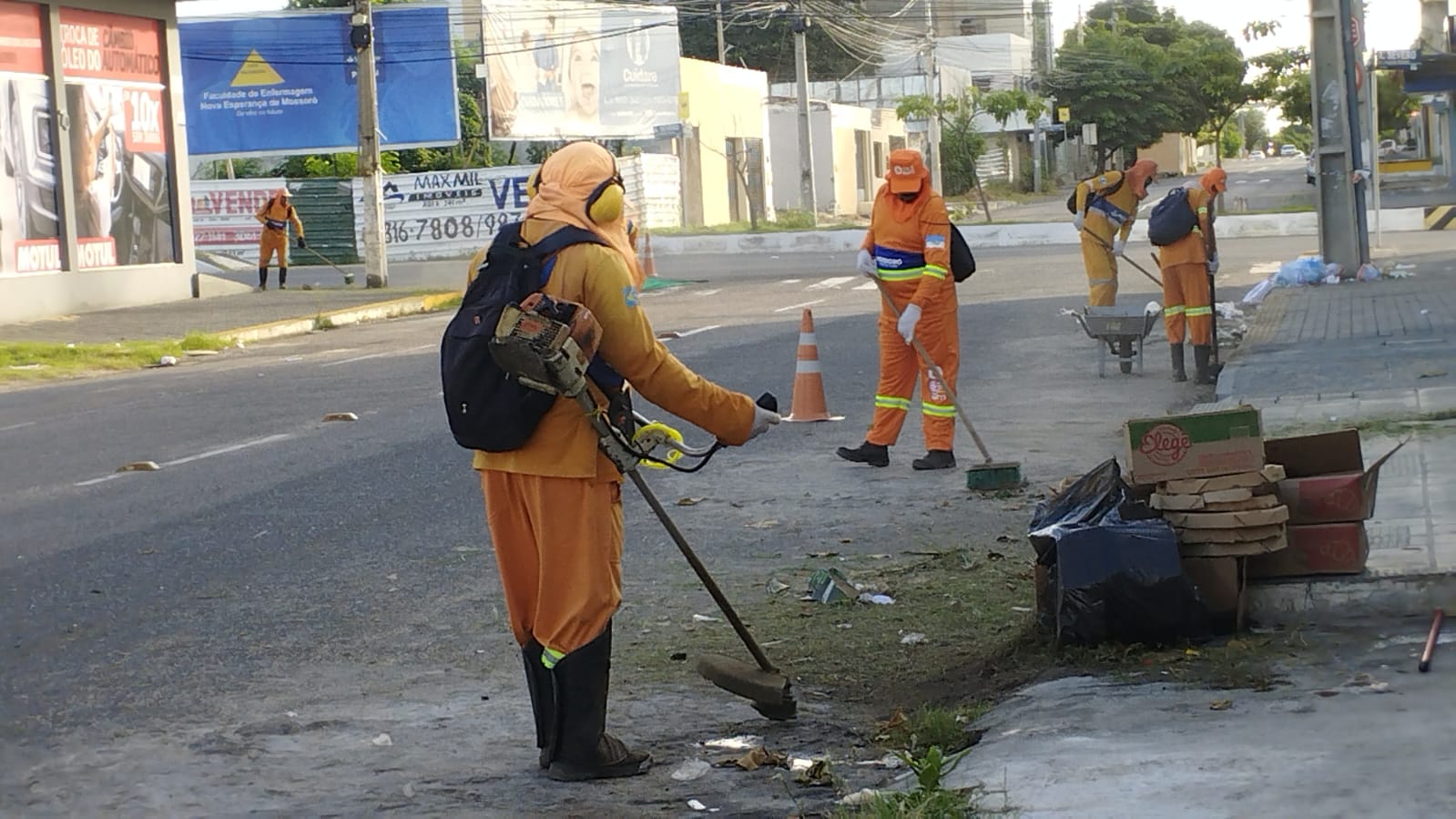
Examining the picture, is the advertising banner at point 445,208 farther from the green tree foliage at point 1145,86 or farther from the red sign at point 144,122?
the green tree foliage at point 1145,86

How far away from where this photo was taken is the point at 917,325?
10156mm

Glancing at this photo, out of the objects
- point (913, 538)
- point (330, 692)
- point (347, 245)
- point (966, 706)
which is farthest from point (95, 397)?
point (347, 245)

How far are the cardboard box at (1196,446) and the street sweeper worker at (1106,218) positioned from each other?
31.5ft

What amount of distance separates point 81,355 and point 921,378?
12.3 meters

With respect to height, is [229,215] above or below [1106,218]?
above

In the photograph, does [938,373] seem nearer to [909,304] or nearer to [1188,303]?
[909,304]

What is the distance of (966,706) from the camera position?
5.44 metres

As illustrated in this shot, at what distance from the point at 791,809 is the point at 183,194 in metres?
25.9

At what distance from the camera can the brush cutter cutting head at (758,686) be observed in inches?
208

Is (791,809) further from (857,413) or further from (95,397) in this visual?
(95,397)

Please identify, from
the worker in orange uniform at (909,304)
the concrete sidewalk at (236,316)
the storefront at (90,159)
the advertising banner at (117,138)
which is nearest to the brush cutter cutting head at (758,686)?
the worker in orange uniform at (909,304)

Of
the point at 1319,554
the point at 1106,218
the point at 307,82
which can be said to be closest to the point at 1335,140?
the point at 1106,218

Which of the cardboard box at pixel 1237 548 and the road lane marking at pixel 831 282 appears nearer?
the cardboard box at pixel 1237 548

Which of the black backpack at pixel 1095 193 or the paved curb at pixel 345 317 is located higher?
the black backpack at pixel 1095 193
